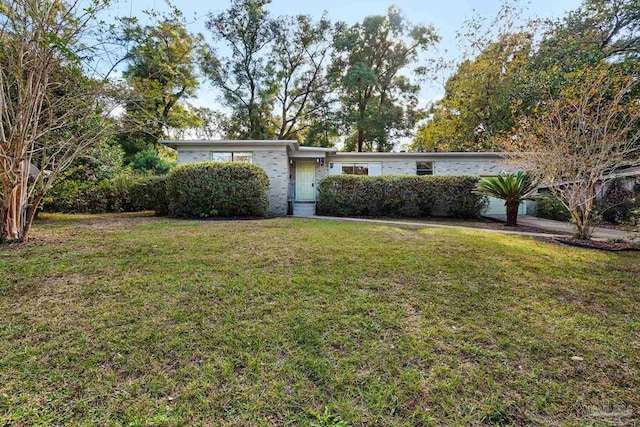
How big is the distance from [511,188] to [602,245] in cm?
297

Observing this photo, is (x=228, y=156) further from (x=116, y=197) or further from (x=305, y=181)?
(x=116, y=197)

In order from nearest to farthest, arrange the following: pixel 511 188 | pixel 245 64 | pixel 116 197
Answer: pixel 511 188 → pixel 116 197 → pixel 245 64

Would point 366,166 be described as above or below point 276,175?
above

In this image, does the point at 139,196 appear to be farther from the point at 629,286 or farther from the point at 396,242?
the point at 629,286

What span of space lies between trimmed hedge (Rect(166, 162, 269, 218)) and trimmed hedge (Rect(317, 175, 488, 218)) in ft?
9.83

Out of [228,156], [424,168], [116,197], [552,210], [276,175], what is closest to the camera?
[116,197]

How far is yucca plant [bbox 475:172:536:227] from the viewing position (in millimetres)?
8141

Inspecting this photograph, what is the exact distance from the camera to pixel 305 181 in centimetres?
1294

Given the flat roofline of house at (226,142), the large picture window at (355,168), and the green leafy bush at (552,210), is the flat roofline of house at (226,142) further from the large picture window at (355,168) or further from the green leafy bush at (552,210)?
the green leafy bush at (552,210)

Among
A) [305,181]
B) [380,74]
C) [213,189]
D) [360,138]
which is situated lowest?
[213,189]

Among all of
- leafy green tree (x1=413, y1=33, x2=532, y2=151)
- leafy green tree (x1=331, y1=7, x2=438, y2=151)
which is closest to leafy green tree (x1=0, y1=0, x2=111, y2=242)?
leafy green tree (x1=413, y1=33, x2=532, y2=151)

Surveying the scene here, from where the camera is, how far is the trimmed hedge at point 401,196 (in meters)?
10.3

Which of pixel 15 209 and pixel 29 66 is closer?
pixel 29 66

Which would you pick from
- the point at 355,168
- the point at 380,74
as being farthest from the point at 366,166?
the point at 380,74
